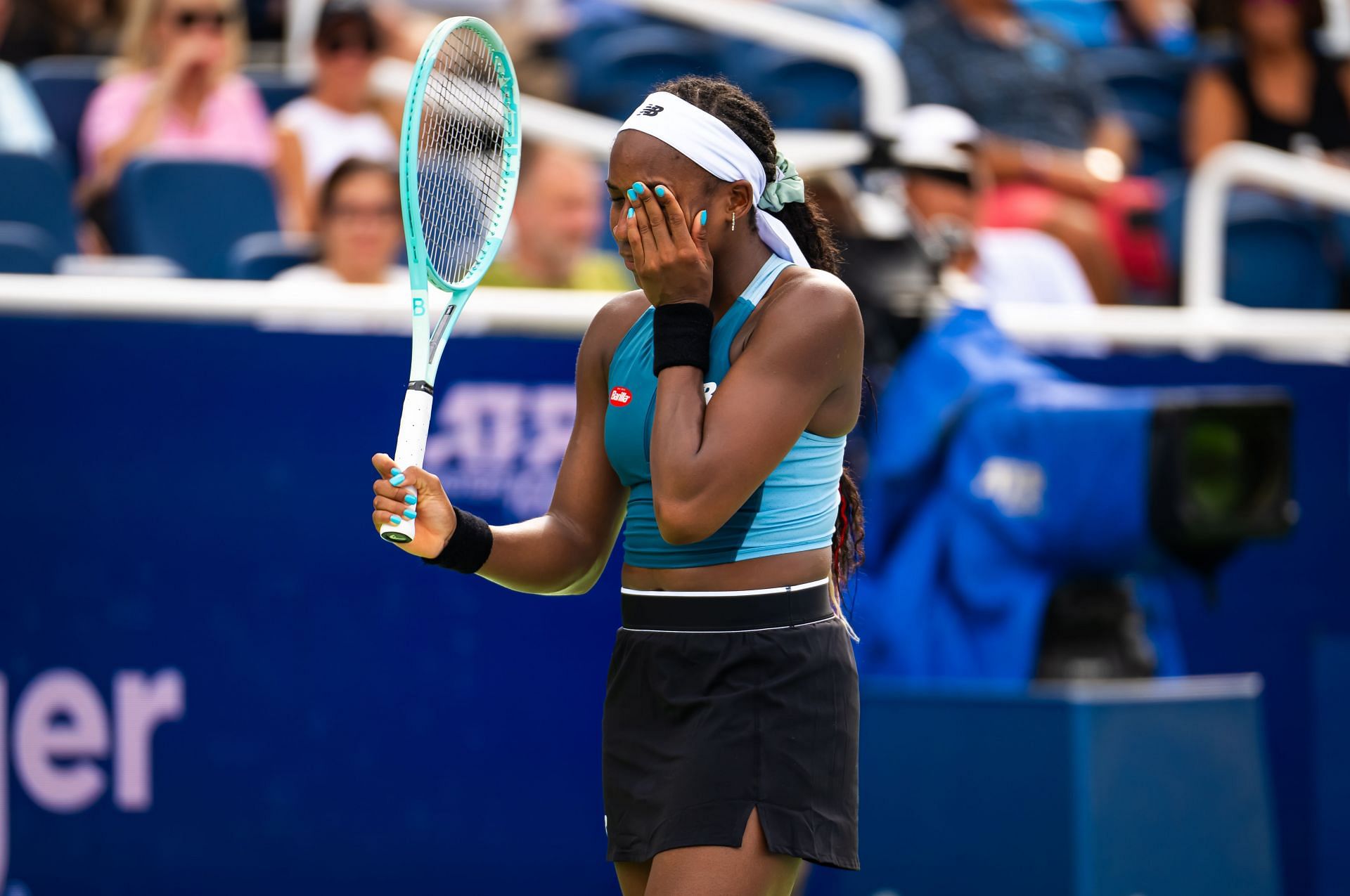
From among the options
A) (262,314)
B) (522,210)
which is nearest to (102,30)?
(522,210)

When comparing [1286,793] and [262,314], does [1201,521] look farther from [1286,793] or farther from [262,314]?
[262,314]

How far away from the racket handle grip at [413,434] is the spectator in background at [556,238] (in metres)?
2.44

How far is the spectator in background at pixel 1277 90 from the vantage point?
747 centimetres

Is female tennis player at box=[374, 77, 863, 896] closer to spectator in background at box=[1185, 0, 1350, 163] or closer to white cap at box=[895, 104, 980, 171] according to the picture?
white cap at box=[895, 104, 980, 171]

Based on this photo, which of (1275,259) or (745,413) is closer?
(745,413)

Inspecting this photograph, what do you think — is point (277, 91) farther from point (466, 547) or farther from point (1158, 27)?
point (1158, 27)

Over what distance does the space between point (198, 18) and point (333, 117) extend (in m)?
0.47

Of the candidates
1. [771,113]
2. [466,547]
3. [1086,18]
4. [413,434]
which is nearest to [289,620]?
[466,547]

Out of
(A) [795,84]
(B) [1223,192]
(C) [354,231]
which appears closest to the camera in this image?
(C) [354,231]

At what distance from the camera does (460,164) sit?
2.84 m

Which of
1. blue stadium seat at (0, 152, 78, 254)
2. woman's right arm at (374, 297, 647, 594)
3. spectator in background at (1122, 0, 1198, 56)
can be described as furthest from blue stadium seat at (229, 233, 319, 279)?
spectator in background at (1122, 0, 1198, 56)

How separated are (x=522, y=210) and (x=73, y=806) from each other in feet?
6.30

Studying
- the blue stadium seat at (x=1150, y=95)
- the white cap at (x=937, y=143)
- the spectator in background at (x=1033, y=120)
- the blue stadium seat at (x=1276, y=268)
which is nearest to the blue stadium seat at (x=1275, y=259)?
the blue stadium seat at (x=1276, y=268)

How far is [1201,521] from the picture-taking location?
3.88m
